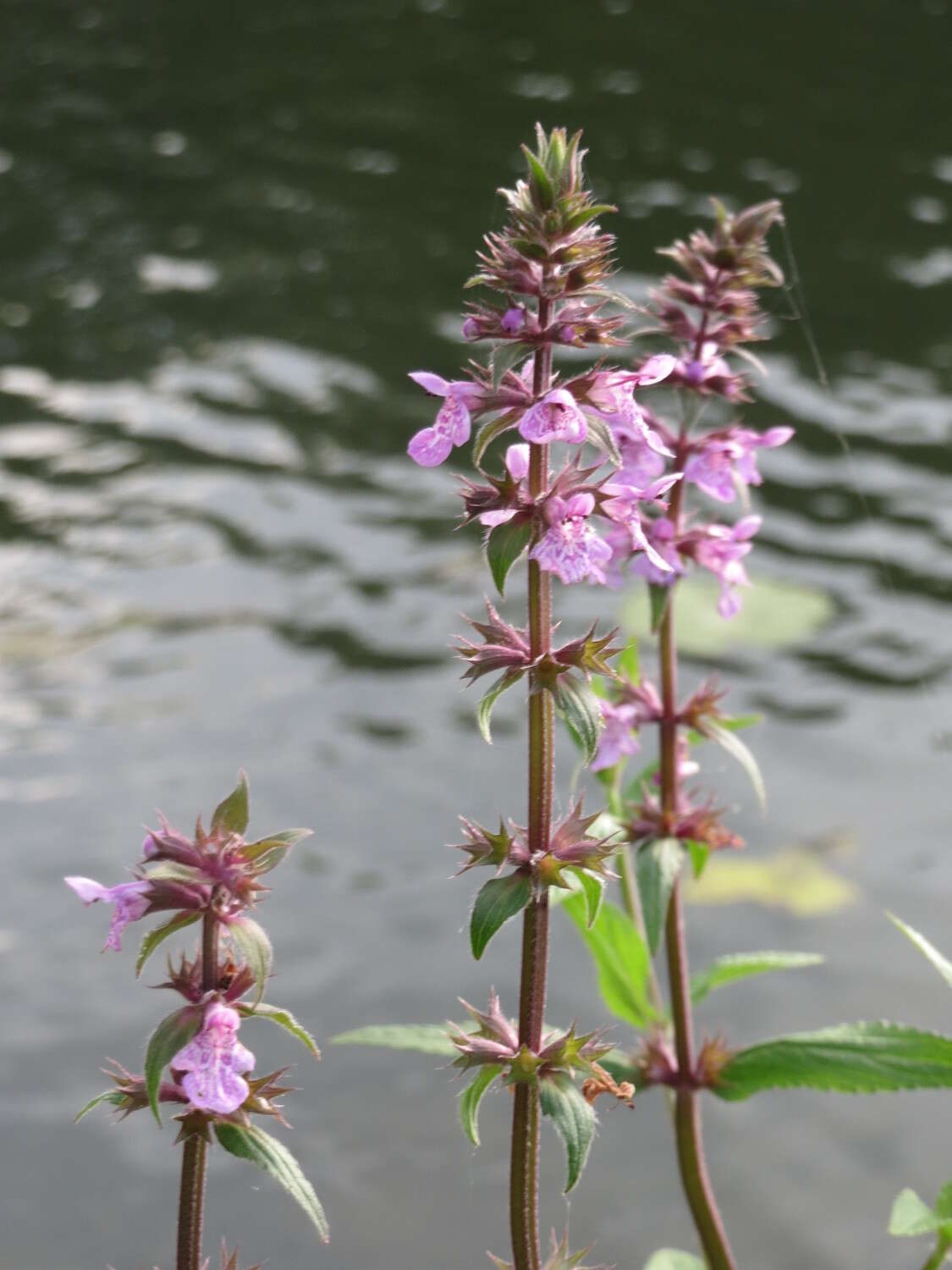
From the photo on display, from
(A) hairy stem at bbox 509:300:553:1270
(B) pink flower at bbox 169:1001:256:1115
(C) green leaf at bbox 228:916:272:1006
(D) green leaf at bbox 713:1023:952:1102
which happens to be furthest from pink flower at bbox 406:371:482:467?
(D) green leaf at bbox 713:1023:952:1102

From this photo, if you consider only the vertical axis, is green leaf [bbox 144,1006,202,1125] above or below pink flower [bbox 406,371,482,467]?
below

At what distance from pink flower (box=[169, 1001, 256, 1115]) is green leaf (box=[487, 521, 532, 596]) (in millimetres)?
580

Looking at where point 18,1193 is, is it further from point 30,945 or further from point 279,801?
point 279,801

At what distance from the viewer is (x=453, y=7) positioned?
13148 millimetres

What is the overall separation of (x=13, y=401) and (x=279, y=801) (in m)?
3.81

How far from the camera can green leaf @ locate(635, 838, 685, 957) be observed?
264 cm

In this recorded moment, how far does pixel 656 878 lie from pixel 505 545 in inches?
36.8

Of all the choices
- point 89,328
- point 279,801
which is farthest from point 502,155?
point 279,801

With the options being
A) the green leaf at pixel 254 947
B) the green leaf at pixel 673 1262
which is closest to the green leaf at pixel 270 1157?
the green leaf at pixel 254 947

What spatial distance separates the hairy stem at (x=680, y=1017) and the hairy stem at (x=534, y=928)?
76 cm

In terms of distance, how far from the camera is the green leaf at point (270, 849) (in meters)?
1.77

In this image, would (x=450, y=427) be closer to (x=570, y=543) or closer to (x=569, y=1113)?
(x=570, y=543)

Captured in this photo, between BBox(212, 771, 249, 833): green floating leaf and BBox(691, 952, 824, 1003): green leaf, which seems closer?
BBox(212, 771, 249, 833): green floating leaf

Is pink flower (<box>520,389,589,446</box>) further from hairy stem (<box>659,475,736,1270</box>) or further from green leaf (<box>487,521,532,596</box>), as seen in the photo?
hairy stem (<box>659,475,736,1270</box>)
